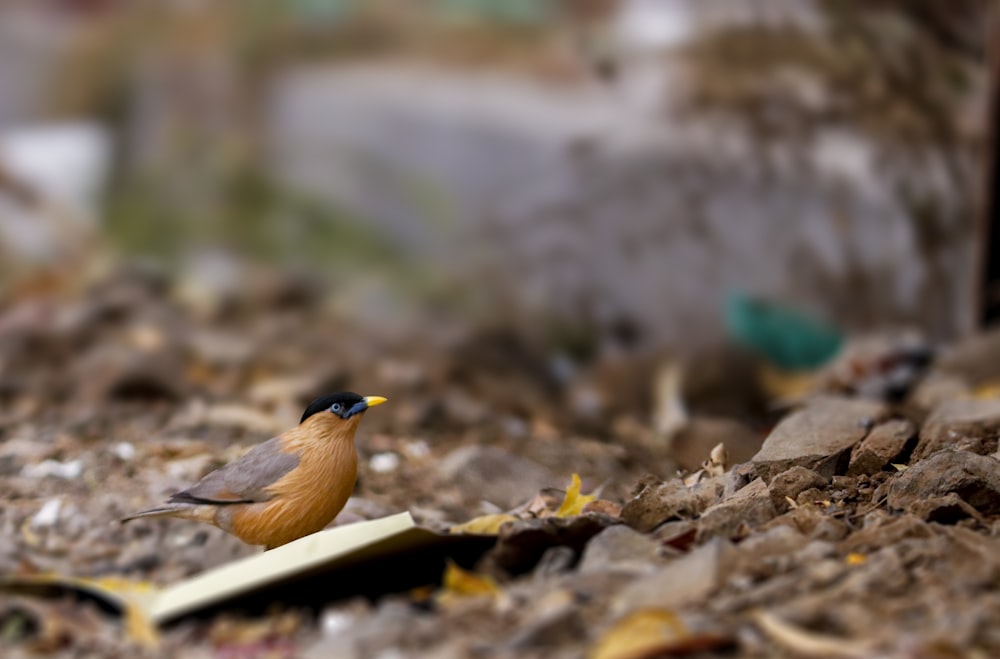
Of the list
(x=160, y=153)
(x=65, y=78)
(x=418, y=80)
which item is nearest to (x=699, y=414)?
(x=418, y=80)

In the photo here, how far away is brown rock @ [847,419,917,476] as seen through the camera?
68.1 inches

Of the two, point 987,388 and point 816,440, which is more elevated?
point 816,440

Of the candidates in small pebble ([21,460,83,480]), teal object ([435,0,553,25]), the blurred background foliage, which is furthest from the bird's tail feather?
teal object ([435,0,553,25])

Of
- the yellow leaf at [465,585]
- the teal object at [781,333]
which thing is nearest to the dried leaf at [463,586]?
the yellow leaf at [465,585]

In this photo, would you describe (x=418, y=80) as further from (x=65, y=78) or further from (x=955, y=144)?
(x=955, y=144)

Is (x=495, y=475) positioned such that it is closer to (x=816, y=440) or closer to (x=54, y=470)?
(x=816, y=440)

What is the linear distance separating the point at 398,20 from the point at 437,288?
930 mm

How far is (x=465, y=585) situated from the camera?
1.32 m

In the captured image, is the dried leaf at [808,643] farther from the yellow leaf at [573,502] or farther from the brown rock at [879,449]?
the brown rock at [879,449]

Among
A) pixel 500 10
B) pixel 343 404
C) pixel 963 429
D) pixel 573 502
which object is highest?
pixel 500 10

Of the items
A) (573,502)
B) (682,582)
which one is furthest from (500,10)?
(682,582)

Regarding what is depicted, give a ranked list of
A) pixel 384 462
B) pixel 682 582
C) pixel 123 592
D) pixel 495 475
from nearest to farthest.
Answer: pixel 682 582, pixel 123 592, pixel 495 475, pixel 384 462

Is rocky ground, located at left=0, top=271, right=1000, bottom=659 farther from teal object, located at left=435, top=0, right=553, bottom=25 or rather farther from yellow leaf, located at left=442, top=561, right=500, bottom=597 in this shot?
teal object, located at left=435, top=0, right=553, bottom=25

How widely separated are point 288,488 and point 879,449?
3.12ft
